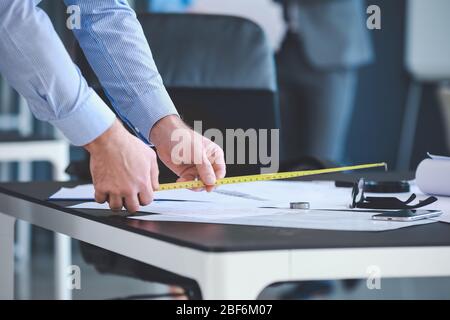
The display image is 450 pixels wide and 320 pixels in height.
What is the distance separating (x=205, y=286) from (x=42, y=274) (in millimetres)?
3152

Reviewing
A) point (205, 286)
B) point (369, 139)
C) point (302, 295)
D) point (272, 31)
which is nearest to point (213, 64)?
point (302, 295)

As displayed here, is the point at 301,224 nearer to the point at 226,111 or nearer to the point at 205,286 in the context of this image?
the point at 205,286

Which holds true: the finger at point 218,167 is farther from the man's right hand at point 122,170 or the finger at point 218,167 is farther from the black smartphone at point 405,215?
the black smartphone at point 405,215

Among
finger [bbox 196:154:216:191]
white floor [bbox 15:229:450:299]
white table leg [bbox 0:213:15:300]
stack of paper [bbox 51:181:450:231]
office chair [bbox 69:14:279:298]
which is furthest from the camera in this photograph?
white floor [bbox 15:229:450:299]

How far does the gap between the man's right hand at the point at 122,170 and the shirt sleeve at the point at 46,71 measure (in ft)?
0.06

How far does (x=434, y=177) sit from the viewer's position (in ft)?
4.70

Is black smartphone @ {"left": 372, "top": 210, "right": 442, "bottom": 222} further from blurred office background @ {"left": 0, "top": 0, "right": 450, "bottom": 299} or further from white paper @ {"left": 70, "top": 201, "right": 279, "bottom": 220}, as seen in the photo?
blurred office background @ {"left": 0, "top": 0, "right": 450, "bottom": 299}

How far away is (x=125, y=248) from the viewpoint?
1091 mm

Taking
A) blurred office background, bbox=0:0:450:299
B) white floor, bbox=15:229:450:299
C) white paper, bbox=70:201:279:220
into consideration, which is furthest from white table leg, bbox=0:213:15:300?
blurred office background, bbox=0:0:450:299

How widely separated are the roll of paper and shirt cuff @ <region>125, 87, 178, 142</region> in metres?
0.40

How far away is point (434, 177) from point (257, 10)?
3205 millimetres

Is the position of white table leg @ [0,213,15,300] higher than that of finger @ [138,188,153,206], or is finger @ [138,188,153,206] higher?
finger @ [138,188,153,206]

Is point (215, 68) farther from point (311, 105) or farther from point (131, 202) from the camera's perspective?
point (311, 105)

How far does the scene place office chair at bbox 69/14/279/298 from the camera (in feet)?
7.25
